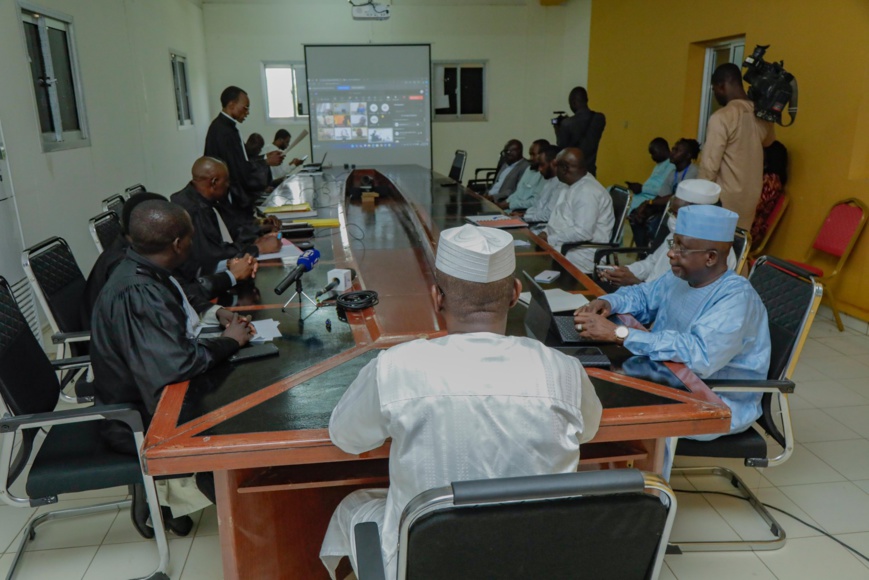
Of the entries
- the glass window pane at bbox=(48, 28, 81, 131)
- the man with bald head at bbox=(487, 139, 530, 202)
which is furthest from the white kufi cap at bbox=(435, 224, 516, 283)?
the man with bald head at bbox=(487, 139, 530, 202)

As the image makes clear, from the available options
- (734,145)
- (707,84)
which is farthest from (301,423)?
(707,84)

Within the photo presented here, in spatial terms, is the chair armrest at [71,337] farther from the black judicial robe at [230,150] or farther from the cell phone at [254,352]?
the black judicial robe at [230,150]

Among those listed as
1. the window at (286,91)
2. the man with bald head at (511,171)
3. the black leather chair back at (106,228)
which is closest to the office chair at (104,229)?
the black leather chair back at (106,228)

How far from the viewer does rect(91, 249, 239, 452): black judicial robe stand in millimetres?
1686

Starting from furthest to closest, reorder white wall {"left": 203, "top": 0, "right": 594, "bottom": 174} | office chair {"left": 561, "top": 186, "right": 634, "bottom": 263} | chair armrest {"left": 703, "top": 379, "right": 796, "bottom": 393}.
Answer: white wall {"left": 203, "top": 0, "right": 594, "bottom": 174}, office chair {"left": 561, "top": 186, "right": 634, "bottom": 263}, chair armrest {"left": 703, "top": 379, "right": 796, "bottom": 393}

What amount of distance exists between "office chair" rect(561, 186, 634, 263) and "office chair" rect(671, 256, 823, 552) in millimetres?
1495

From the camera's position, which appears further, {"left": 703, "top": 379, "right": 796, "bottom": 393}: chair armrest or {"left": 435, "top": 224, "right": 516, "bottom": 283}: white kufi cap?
{"left": 703, "top": 379, "right": 796, "bottom": 393}: chair armrest

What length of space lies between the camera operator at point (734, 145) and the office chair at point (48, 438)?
10.8 ft

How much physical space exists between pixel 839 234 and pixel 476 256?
11.8 feet

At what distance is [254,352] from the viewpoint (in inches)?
71.8

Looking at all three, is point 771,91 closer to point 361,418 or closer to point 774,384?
point 774,384

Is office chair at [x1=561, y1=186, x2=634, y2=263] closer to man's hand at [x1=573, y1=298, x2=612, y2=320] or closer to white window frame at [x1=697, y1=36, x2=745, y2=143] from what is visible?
man's hand at [x1=573, y1=298, x2=612, y2=320]

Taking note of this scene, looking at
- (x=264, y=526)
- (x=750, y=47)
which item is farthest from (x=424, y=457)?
(x=750, y=47)

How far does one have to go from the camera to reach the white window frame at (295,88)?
8984 millimetres
